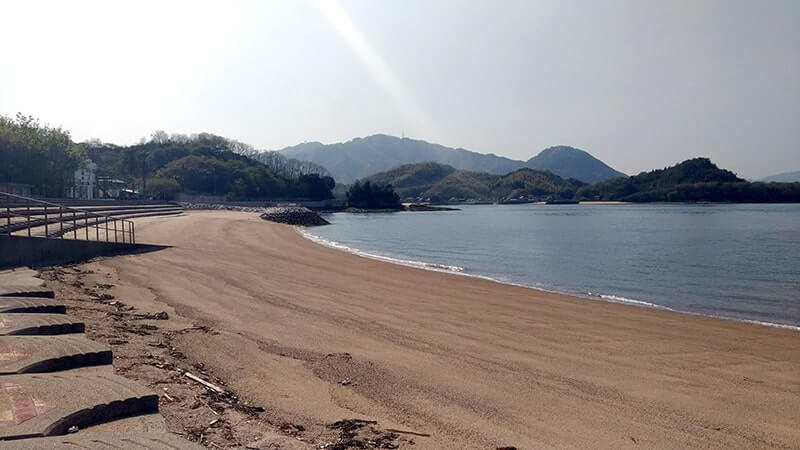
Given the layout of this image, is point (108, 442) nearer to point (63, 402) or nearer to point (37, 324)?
point (63, 402)

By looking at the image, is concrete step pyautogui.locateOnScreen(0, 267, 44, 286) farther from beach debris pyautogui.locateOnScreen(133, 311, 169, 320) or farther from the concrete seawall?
beach debris pyautogui.locateOnScreen(133, 311, 169, 320)

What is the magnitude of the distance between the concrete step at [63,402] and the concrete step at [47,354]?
235mm

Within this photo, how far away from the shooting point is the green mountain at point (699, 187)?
156600mm


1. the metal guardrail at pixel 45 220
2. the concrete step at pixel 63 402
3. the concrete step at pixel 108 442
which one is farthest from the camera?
the metal guardrail at pixel 45 220

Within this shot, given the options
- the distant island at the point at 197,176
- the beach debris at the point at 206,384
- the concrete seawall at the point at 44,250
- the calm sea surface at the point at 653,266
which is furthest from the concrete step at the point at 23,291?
the distant island at the point at 197,176

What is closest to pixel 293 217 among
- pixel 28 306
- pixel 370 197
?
pixel 28 306

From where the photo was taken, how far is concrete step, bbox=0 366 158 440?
4.45 meters

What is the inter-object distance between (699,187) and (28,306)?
177 meters

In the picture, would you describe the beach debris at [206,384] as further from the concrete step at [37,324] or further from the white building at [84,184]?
the white building at [84,184]

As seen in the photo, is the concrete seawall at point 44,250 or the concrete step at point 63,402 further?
the concrete seawall at point 44,250

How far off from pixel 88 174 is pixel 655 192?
153m

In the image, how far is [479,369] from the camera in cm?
838

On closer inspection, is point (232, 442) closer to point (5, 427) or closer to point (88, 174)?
point (5, 427)

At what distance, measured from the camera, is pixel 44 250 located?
53.1 ft
